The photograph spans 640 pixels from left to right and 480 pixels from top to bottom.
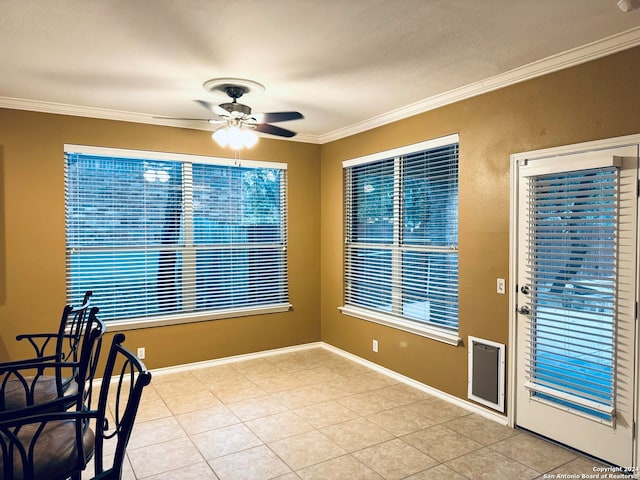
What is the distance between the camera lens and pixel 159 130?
180 inches

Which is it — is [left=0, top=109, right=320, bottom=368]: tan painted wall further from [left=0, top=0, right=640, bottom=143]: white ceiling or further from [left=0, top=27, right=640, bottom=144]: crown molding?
[left=0, top=0, right=640, bottom=143]: white ceiling

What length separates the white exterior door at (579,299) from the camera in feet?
8.74

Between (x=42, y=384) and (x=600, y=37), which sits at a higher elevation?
(x=600, y=37)

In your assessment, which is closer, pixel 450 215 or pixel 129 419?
pixel 129 419

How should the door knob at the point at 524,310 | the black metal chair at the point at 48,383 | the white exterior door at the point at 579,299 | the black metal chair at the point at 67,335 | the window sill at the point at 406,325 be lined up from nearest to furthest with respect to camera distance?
the black metal chair at the point at 48,383 → the white exterior door at the point at 579,299 → the black metal chair at the point at 67,335 → the door knob at the point at 524,310 → the window sill at the point at 406,325

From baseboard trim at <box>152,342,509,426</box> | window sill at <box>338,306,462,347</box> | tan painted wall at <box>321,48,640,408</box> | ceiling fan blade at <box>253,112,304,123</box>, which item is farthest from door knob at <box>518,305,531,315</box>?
ceiling fan blade at <box>253,112,304,123</box>

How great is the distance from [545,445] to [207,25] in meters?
3.45

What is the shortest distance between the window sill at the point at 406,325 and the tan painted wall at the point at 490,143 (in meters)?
0.07

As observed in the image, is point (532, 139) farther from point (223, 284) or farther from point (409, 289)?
point (223, 284)

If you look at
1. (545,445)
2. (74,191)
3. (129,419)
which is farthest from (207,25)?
(545,445)

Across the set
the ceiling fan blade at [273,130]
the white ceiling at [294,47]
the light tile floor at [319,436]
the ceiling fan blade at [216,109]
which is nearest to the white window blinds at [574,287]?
the light tile floor at [319,436]

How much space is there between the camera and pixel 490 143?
348 centimetres

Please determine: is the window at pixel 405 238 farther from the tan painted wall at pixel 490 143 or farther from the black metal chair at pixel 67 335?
the black metal chair at pixel 67 335

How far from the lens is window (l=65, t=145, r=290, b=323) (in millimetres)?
4281
